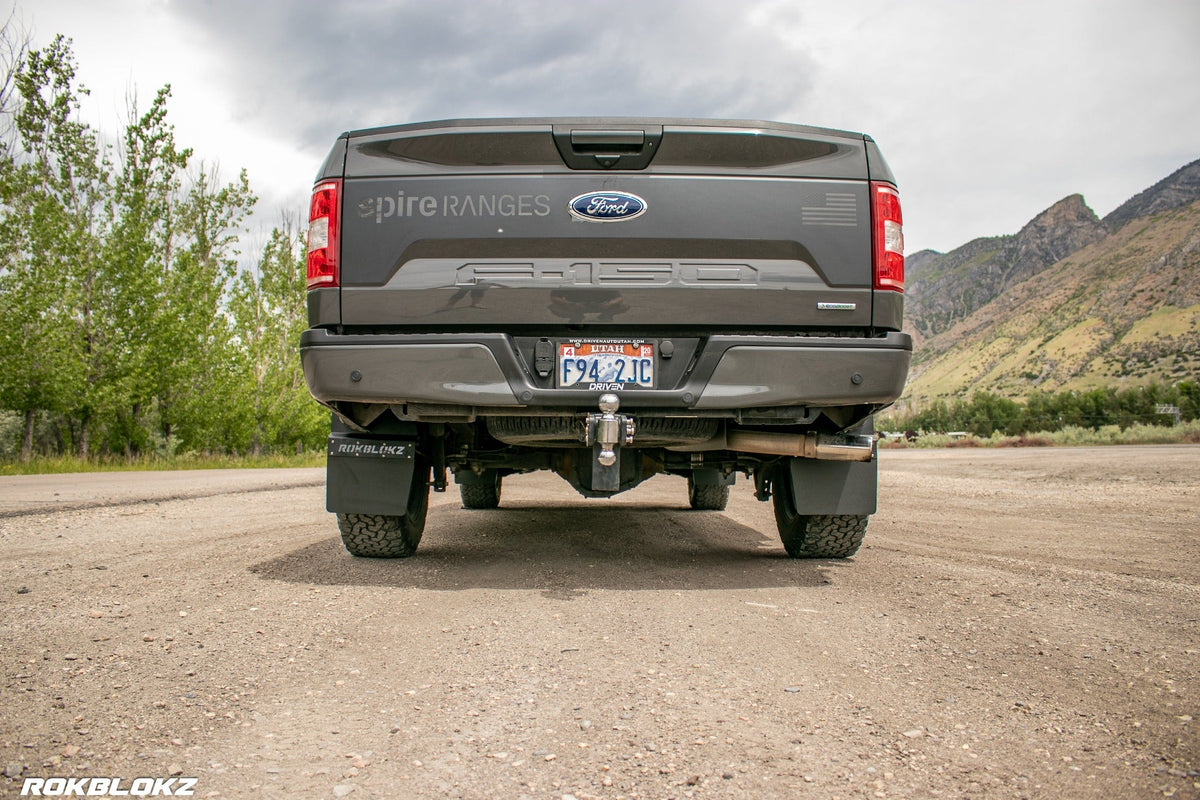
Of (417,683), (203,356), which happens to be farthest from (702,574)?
(203,356)

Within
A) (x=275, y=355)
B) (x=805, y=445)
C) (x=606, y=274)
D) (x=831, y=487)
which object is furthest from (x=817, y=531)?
(x=275, y=355)

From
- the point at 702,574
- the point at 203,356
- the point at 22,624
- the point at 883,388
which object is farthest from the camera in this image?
the point at 203,356

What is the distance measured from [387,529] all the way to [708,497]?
163 inches

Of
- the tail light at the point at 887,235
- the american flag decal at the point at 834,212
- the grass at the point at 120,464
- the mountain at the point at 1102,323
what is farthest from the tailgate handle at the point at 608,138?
the mountain at the point at 1102,323

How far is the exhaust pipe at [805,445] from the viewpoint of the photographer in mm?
4211

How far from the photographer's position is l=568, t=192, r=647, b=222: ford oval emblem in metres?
3.95

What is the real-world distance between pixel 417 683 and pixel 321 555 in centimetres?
277

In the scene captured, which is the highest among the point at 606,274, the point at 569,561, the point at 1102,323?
the point at 1102,323

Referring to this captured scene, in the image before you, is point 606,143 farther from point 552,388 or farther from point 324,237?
point 324,237

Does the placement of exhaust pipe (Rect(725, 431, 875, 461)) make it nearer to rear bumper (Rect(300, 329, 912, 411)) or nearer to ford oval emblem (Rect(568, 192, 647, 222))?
rear bumper (Rect(300, 329, 912, 411))

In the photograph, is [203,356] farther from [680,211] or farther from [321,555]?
[680,211]

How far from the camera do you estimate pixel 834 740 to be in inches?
83.6

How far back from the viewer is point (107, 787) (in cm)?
185

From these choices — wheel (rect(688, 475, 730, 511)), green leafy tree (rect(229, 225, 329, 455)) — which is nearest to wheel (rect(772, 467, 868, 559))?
wheel (rect(688, 475, 730, 511))
